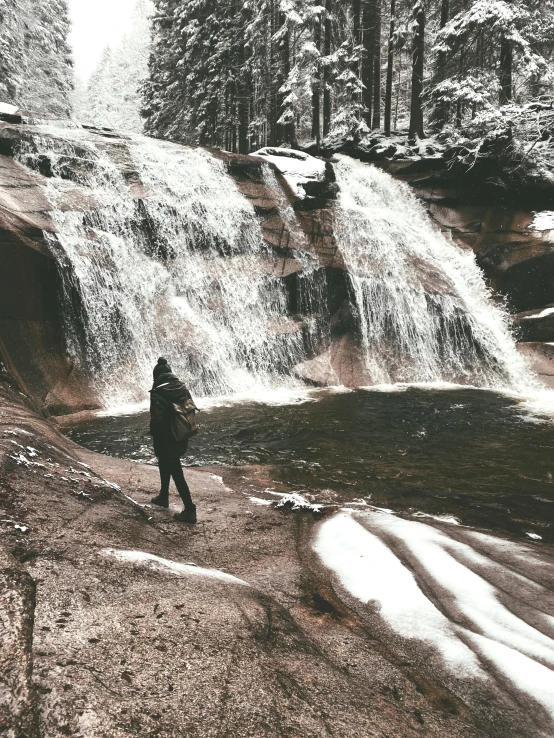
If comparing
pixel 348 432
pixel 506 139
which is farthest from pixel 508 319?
pixel 348 432

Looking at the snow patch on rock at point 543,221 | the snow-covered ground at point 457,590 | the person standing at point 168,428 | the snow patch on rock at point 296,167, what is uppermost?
the snow patch on rock at point 296,167

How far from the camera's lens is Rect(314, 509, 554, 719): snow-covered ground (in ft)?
9.72

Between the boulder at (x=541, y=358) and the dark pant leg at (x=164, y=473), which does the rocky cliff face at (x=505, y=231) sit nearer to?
the boulder at (x=541, y=358)

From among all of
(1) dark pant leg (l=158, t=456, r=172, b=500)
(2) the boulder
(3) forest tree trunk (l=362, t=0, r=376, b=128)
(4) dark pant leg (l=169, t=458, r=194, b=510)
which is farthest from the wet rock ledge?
(3) forest tree trunk (l=362, t=0, r=376, b=128)

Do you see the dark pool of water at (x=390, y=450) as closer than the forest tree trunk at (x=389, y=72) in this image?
Yes

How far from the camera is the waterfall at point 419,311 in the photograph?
51.4ft

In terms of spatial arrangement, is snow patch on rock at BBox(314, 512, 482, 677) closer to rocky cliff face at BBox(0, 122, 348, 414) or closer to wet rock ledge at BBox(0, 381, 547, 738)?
wet rock ledge at BBox(0, 381, 547, 738)

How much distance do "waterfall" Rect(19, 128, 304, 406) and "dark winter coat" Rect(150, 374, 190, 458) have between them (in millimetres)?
7612

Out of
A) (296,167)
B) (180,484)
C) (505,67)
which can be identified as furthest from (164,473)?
→ (505,67)

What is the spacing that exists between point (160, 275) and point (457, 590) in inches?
513

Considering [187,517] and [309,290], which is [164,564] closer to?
[187,517]

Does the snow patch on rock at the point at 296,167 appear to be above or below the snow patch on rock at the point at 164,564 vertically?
above

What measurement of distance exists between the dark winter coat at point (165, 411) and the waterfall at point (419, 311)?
10867 mm

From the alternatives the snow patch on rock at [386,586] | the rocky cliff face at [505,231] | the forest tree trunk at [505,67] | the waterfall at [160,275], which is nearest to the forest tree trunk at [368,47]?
the forest tree trunk at [505,67]
